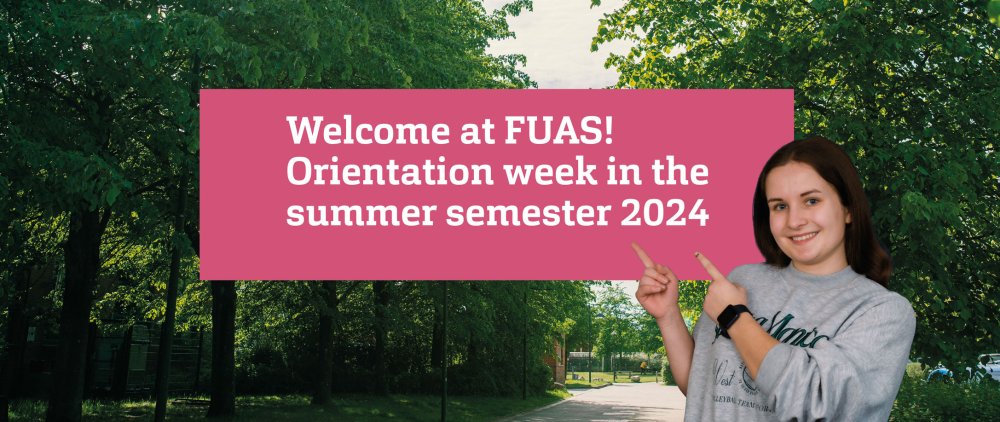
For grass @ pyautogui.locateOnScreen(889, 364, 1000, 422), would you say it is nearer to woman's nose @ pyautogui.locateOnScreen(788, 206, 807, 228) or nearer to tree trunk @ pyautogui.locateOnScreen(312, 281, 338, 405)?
woman's nose @ pyautogui.locateOnScreen(788, 206, 807, 228)

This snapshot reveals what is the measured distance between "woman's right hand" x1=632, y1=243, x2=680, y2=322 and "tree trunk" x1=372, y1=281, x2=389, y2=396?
2634cm

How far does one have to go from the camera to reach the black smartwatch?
217 cm

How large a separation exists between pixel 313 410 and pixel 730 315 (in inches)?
975

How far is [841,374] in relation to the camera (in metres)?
2.01

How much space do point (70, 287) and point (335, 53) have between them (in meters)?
7.68

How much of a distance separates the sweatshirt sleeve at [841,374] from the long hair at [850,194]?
0.23m

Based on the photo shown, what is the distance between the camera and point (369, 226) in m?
5.27

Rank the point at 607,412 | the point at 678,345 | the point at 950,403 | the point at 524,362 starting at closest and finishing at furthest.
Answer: the point at 678,345 < the point at 950,403 < the point at 607,412 < the point at 524,362

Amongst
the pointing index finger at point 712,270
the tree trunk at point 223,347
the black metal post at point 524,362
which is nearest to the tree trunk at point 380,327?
the black metal post at point 524,362

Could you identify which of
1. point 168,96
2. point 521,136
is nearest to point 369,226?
point 521,136

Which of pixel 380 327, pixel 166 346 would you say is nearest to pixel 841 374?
pixel 166 346

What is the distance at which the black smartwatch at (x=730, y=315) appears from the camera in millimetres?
2168

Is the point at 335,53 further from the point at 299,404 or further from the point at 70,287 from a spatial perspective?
the point at 299,404

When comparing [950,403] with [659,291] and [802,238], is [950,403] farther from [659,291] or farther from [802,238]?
[802,238]
